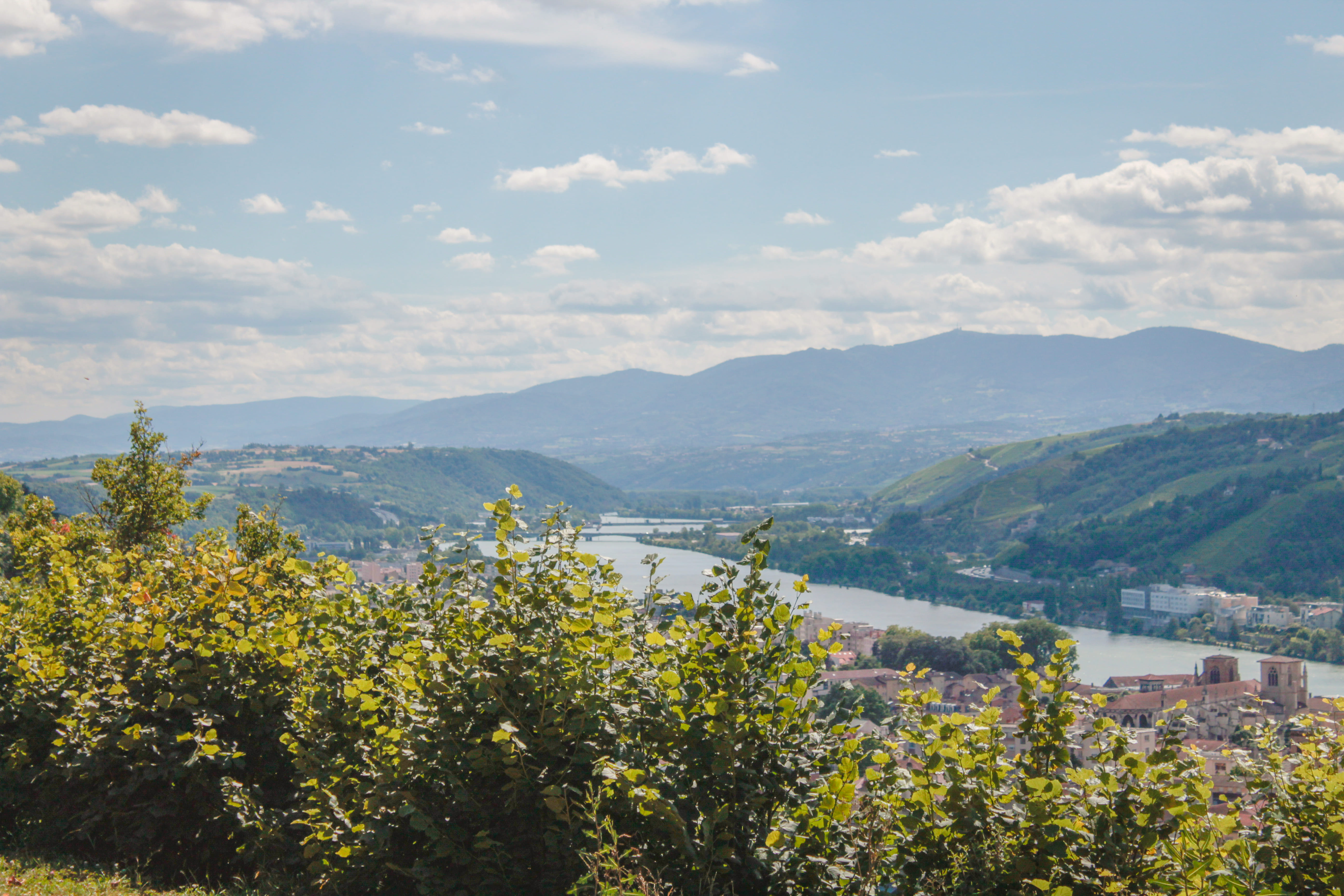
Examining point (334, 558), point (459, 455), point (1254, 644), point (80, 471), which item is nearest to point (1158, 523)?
point (1254, 644)

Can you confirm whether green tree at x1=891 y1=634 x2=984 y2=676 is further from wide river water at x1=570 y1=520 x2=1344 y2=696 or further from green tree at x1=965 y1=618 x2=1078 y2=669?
wide river water at x1=570 y1=520 x2=1344 y2=696

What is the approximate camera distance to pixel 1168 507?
10050 centimetres

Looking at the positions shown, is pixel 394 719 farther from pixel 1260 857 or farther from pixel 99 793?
pixel 1260 857

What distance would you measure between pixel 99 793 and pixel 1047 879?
509 centimetres

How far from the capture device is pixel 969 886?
339 centimetres

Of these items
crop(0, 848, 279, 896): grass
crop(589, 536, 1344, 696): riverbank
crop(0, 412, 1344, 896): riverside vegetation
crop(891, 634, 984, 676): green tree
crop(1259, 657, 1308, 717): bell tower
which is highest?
crop(0, 412, 1344, 896): riverside vegetation

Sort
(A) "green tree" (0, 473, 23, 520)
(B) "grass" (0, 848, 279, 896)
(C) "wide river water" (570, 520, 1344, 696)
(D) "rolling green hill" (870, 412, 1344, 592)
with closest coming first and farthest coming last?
(B) "grass" (0, 848, 279, 896), (A) "green tree" (0, 473, 23, 520), (C) "wide river water" (570, 520, 1344, 696), (D) "rolling green hill" (870, 412, 1344, 592)

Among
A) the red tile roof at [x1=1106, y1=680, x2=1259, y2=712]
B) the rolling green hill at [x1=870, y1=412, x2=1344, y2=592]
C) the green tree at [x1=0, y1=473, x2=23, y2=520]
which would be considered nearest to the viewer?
the red tile roof at [x1=1106, y1=680, x2=1259, y2=712]

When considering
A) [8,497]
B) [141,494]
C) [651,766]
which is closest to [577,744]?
[651,766]

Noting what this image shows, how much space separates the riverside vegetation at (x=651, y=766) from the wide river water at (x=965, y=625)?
3139 centimetres

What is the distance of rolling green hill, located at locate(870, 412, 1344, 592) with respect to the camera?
8456 centimetres

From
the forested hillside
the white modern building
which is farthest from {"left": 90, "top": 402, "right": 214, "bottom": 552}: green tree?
the white modern building

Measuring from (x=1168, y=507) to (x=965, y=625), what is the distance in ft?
138

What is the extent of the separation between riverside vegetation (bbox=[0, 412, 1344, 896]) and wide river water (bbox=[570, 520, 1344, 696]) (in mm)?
31392
